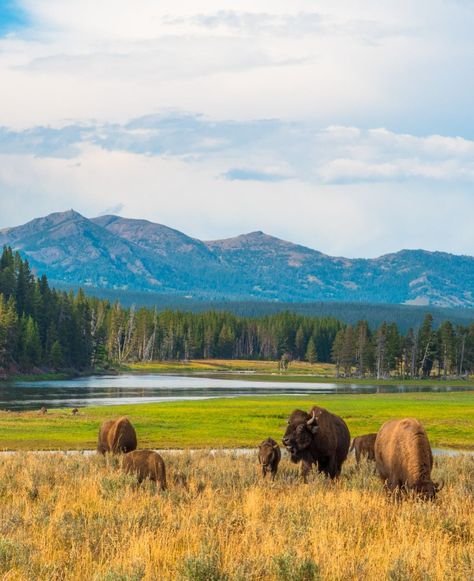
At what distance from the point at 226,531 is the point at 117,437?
572 inches

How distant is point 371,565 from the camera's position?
11.3 metres

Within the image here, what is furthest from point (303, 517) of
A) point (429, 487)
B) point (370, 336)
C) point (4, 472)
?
point (370, 336)

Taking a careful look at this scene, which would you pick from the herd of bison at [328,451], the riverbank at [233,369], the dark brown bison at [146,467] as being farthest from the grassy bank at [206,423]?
the riverbank at [233,369]

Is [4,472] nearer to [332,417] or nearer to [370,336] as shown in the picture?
[332,417]

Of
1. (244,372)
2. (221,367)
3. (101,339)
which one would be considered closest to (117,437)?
(101,339)

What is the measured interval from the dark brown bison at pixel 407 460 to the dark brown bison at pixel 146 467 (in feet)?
19.1

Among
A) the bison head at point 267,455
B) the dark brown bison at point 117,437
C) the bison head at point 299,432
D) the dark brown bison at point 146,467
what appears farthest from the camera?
the dark brown bison at point 117,437

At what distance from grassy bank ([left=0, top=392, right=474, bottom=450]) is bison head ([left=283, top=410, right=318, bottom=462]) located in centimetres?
1790

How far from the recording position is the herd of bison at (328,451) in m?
16.5

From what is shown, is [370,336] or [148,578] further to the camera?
[370,336]

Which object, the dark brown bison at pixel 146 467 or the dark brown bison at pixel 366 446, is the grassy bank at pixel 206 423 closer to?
the dark brown bison at pixel 366 446

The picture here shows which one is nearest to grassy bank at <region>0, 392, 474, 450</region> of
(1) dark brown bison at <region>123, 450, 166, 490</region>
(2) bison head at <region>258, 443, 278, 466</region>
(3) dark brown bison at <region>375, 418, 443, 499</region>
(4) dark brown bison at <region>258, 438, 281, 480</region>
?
(4) dark brown bison at <region>258, 438, 281, 480</region>

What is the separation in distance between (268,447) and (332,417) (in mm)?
2790

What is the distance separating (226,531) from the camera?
13.1m
